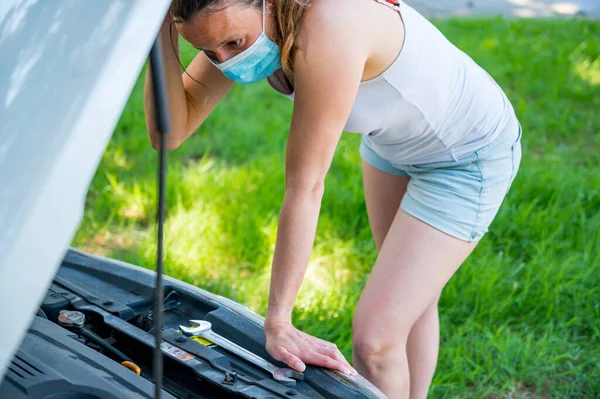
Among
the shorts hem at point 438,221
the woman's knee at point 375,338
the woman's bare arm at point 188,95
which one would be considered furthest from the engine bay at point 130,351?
the shorts hem at point 438,221

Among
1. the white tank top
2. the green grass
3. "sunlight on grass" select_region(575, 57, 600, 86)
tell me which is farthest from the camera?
"sunlight on grass" select_region(575, 57, 600, 86)

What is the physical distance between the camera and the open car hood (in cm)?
100

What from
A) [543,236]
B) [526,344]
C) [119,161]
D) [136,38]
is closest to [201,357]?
[136,38]

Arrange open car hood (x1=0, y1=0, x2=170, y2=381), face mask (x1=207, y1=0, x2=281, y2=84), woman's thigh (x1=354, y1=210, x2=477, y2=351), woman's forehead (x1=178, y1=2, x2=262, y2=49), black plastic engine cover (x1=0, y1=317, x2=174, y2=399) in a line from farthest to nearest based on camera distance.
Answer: woman's thigh (x1=354, y1=210, x2=477, y2=351)
face mask (x1=207, y1=0, x2=281, y2=84)
woman's forehead (x1=178, y1=2, x2=262, y2=49)
black plastic engine cover (x1=0, y1=317, x2=174, y2=399)
open car hood (x1=0, y1=0, x2=170, y2=381)

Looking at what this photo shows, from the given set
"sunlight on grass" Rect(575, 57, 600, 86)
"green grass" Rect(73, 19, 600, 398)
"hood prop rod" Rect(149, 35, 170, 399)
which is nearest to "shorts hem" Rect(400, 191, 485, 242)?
"green grass" Rect(73, 19, 600, 398)

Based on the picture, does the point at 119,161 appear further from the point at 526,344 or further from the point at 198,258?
the point at 526,344

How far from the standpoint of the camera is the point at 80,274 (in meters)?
2.22

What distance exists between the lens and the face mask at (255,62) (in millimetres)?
1768

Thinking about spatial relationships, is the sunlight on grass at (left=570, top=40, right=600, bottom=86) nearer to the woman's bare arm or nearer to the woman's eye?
the woman's bare arm

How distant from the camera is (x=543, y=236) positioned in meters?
3.61

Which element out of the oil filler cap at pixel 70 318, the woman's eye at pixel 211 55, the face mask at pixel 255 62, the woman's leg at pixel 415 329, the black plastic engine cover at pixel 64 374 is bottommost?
the woman's leg at pixel 415 329

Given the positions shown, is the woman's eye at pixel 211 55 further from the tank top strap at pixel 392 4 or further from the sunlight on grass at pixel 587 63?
the sunlight on grass at pixel 587 63

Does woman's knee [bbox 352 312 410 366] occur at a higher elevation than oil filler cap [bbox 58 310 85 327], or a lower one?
lower

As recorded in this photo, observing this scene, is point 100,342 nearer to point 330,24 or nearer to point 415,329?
point 330,24
